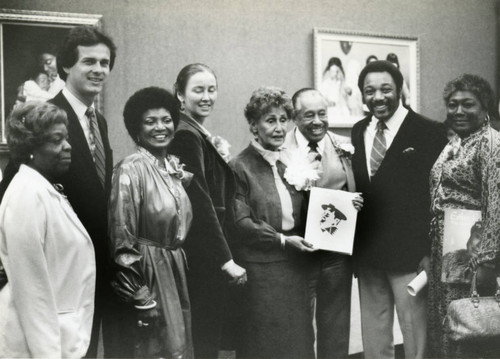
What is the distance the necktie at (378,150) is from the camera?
3.88 metres

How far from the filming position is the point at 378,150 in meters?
3.90

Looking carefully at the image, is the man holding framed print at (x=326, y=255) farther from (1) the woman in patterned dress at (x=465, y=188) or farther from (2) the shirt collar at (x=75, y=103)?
(2) the shirt collar at (x=75, y=103)

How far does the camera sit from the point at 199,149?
348cm

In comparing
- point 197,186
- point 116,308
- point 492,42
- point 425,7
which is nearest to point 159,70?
point 197,186

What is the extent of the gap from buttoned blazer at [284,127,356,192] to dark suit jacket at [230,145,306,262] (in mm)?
165

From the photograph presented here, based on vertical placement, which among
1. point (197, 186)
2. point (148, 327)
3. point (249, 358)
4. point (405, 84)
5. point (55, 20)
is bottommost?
point (249, 358)

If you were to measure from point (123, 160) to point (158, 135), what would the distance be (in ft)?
0.75

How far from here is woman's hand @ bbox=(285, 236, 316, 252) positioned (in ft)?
12.1

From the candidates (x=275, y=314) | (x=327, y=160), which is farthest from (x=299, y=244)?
(x=327, y=160)

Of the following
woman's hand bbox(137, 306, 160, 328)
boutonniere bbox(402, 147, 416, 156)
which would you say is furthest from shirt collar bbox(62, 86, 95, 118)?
boutonniere bbox(402, 147, 416, 156)

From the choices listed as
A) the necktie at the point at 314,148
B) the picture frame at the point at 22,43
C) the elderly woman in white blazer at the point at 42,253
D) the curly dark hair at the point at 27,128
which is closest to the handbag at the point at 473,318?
the necktie at the point at 314,148

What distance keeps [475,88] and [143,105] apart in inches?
83.1

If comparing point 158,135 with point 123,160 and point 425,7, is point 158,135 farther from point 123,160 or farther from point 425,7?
point 425,7

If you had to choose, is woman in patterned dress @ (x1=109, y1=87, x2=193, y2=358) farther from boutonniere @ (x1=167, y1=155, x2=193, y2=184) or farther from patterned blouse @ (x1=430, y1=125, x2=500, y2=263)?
patterned blouse @ (x1=430, y1=125, x2=500, y2=263)
